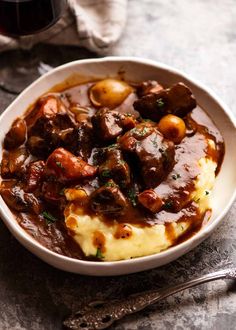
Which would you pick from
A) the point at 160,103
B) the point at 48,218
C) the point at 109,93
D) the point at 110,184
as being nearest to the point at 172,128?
the point at 160,103

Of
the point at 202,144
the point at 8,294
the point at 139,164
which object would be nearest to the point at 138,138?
the point at 139,164

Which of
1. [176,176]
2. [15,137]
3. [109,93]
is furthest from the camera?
[109,93]

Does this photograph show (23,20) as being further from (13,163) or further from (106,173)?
(106,173)

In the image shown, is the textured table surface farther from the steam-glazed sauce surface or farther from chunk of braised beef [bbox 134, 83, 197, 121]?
chunk of braised beef [bbox 134, 83, 197, 121]

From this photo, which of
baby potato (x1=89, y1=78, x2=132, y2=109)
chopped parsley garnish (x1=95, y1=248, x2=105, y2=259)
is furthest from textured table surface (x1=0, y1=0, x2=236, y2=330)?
baby potato (x1=89, y1=78, x2=132, y2=109)

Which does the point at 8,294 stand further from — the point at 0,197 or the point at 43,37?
the point at 43,37
